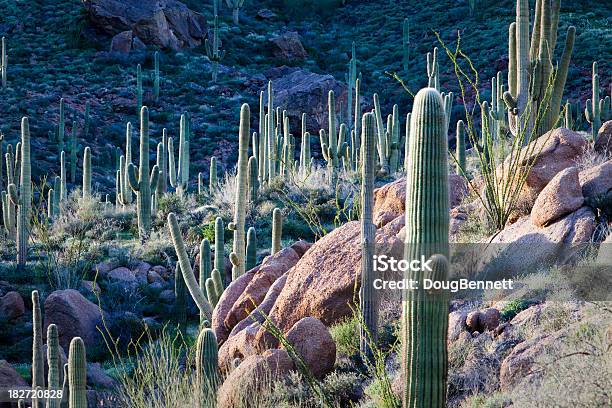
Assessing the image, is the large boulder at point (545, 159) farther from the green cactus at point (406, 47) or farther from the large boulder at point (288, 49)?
the large boulder at point (288, 49)

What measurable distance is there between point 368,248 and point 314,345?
1.04 m

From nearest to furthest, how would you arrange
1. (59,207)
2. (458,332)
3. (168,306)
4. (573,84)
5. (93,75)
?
(458,332) → (168,306) → (59,207) → (573,84) → (93,75)

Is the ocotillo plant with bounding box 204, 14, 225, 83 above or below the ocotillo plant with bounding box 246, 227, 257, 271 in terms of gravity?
above

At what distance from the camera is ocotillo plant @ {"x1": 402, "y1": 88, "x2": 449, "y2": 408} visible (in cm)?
576

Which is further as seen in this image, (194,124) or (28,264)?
(194,124)

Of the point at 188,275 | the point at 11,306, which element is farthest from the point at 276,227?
the point at 11,306

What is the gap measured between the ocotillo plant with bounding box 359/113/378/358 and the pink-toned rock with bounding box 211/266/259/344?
2140 millimetres

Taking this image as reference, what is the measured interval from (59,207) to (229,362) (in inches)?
474

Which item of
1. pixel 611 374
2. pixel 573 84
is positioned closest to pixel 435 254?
pixel 611 374

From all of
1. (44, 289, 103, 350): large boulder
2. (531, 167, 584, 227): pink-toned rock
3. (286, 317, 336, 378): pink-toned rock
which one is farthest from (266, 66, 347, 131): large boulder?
(286, 317, 336, 378): pink-toned rock

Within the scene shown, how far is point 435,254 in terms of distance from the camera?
229 inches

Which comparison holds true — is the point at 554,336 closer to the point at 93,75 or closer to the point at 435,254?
the point at 435,254

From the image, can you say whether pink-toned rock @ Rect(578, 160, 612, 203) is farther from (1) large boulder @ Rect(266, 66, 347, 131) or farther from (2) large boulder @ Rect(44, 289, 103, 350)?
(1) large boulder @ Rect(266, 66, 347, 131)

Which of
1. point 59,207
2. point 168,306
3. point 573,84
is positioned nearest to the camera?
point 168,306
